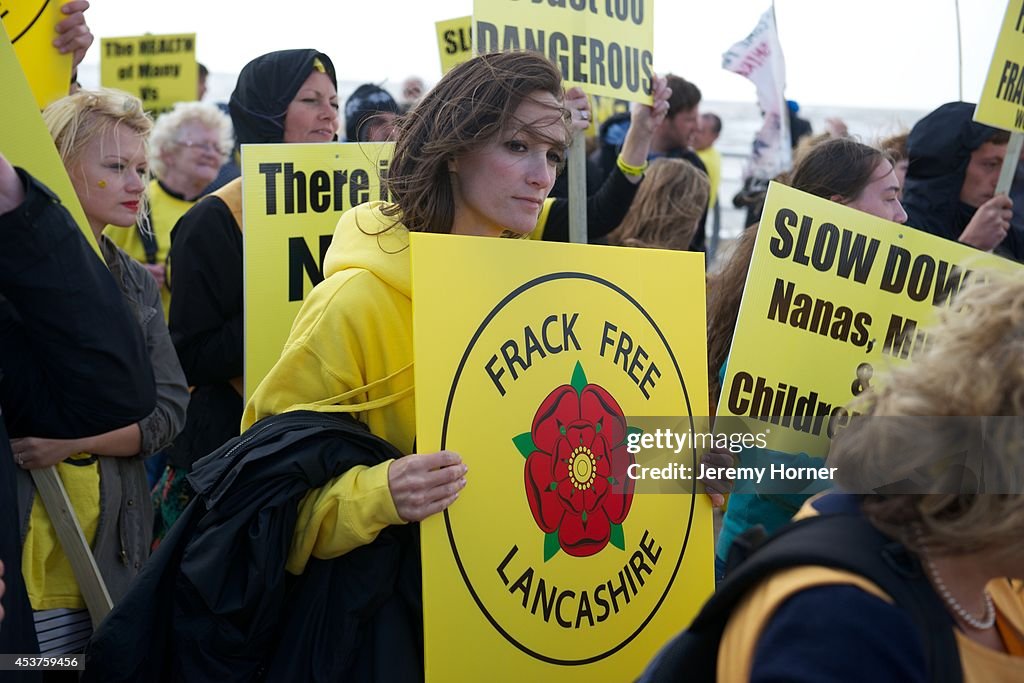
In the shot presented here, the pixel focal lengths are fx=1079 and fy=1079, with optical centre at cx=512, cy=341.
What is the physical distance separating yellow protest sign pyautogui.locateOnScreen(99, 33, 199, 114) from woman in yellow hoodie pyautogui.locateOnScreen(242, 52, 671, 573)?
5.60 meters

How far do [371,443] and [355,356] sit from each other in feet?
0.56

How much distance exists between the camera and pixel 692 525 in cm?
231

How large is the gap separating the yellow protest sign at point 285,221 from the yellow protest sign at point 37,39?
0.61 m

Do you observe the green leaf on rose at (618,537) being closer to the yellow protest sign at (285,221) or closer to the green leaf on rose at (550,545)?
the green leaf on rose at (550,545)

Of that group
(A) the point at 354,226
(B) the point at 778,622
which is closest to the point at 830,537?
(B) the point at 778,622

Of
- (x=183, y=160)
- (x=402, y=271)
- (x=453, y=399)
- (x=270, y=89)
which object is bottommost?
(x=453, y=399)

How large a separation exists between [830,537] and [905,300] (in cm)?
164

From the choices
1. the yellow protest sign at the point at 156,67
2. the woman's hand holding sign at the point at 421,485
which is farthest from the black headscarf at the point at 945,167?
the yellow protest sign at the point at 156,67

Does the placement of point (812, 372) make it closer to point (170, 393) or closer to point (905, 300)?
point (905, 300)

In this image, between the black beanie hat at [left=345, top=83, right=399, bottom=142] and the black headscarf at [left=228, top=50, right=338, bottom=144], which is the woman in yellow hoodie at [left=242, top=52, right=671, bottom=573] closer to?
the black headscarf at [left=228, top=50, right=338, bottom=144]

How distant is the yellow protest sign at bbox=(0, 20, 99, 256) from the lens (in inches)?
75.3

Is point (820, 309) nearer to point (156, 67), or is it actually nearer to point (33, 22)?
point (33, 22)

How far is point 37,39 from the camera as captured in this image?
2713 mm

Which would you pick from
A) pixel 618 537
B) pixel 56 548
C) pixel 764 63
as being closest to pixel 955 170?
pixel 618 537
